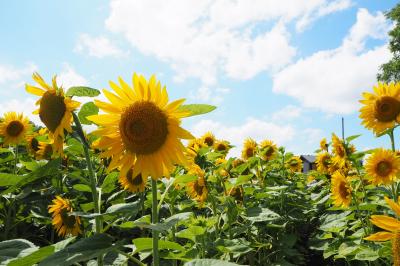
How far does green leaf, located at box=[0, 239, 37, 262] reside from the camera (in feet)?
5.74

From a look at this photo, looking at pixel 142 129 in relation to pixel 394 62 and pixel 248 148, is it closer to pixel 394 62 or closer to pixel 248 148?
pixel 248 148

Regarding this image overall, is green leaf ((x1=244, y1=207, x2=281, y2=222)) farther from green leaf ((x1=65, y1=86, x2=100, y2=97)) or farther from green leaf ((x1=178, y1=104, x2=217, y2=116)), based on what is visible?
green leaf ((x1=65, y1=86, x2=100, y2=97))

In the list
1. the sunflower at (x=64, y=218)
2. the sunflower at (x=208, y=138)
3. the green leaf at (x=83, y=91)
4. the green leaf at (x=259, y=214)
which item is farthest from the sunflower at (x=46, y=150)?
the green leaf at (x=83, y=91)

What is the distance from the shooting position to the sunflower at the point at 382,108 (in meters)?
3.66

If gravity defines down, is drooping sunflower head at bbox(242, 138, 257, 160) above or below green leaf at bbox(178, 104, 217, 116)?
above

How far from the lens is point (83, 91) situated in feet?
6.13

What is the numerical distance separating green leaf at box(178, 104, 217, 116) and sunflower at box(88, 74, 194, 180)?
3 cm

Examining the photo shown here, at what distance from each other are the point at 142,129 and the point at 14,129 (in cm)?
404

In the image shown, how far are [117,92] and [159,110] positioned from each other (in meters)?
0.20

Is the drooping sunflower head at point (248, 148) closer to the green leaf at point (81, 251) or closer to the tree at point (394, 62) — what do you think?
the green leaf at point (81, 251)

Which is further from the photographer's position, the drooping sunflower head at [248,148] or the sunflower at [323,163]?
the drooping sunflower head at [248,148]

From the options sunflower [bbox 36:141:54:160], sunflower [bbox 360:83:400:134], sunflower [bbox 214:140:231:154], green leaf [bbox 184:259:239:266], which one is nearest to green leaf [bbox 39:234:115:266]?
green leaf [bbox 184:259:239:266]

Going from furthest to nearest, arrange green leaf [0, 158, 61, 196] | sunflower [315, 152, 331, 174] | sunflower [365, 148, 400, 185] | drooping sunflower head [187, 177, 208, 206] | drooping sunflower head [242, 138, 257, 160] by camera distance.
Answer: drooping sunflower head [242, 138, 257, 160], sunflower [315, 152, 331, 174], sunflower [365, 148, 400, 185], drooping sunflower head [187, 177, 208, 206], green leaf [0, 158, 61, 196]

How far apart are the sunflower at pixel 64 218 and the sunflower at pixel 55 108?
5.08 ft
